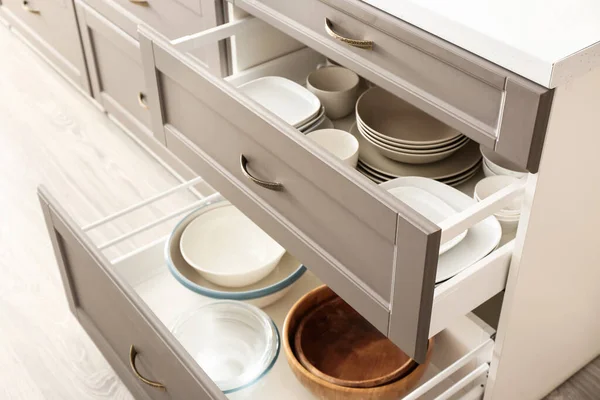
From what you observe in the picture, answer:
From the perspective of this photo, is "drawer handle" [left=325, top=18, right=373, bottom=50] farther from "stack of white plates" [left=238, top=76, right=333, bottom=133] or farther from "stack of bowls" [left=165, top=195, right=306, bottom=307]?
"stack of bowls" [left=165, top=195, right=306, bottom=307]

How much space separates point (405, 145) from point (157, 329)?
0.57m

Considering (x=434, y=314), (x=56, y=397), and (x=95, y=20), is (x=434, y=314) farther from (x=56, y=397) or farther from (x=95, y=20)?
(x=95, y=20)

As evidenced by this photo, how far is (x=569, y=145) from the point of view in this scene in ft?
3.41

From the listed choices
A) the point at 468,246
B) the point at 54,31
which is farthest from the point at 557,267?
the point at 54,31

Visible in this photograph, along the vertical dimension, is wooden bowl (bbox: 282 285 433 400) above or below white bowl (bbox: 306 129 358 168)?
below

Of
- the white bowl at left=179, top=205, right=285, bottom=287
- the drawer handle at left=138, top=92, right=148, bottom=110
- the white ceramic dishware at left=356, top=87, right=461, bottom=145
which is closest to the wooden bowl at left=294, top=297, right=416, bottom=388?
the white bowl at left=179, top=205, right=285, bottom=287

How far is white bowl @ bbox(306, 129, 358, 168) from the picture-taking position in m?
1.46

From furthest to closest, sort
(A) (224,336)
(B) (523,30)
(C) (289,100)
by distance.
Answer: (C) (289,100) < (A) (224,336) < (B) (523,30)

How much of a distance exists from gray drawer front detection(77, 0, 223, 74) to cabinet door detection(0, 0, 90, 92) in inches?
12.2

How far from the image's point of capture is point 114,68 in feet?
7.05

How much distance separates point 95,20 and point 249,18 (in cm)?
74

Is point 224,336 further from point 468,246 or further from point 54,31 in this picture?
point 54,31

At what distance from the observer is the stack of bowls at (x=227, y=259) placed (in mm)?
1464

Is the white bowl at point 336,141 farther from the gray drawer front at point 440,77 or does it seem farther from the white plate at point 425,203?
the gray drawer front at point 440,77
